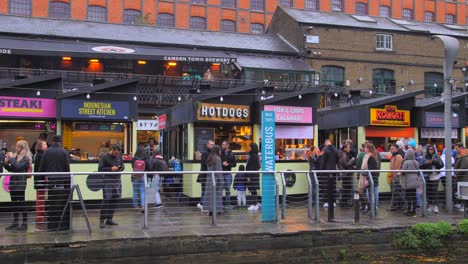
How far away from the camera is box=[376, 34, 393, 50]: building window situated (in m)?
29.9

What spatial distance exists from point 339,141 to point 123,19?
2881 cm

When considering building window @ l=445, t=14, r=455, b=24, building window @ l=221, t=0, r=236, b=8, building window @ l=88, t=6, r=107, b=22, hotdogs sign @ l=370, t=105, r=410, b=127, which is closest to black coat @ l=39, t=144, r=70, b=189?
hotdogs sign @ l=370, t=105, r=410, b=127

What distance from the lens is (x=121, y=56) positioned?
23.0 meters

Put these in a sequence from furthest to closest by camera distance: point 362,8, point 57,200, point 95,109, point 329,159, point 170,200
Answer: point 362,8
point 95,109
point 329,159
point 170,200
point 57,200

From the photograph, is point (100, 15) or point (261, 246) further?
point (100, 15)

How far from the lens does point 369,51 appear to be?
29.7 m

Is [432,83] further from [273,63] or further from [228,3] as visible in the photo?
[228,3]

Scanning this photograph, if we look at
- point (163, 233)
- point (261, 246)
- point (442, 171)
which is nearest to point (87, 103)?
point (163, 233)

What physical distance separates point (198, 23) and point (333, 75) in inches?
758

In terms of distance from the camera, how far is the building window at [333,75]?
2927 cm

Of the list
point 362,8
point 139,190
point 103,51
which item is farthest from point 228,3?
point 139,190

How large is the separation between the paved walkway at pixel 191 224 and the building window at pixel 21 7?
3349 cm

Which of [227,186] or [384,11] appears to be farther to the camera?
[384,11]

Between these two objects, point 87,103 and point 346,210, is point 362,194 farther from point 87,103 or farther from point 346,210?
point 87,103
